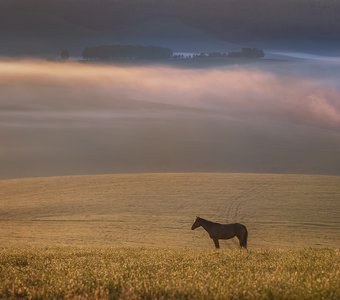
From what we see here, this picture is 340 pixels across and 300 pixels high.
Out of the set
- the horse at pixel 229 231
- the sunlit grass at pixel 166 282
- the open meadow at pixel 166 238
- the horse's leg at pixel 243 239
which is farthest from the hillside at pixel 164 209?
the sunlit grass at pixel 166 282

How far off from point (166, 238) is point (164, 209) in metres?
15.0

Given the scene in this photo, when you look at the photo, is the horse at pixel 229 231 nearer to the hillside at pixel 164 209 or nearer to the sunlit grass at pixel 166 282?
the hillside at pixel 164 209

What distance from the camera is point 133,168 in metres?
104

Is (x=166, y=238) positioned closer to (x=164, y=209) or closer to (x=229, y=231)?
(x=164, y=209)

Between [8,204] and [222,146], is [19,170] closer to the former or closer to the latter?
[8,204]

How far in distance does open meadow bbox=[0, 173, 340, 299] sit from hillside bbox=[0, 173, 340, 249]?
4.1 inches

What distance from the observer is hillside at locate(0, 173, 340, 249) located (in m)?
42.9

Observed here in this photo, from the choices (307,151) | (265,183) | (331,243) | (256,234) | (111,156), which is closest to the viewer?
(331,243)

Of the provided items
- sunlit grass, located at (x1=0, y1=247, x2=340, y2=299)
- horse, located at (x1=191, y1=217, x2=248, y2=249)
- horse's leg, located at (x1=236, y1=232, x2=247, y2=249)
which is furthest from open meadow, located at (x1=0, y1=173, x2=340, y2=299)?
horse, located at (x1=191, y1=217, x2=248, y2=249)

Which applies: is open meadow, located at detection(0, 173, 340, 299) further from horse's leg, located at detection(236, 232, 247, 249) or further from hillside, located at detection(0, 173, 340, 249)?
horse's leg, located at detection(236, 232, 247, 249)

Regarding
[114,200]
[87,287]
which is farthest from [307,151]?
[87,287]

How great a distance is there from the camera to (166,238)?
42.6 meters

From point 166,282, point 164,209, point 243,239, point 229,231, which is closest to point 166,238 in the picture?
point 164,209

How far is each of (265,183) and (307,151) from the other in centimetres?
5334
